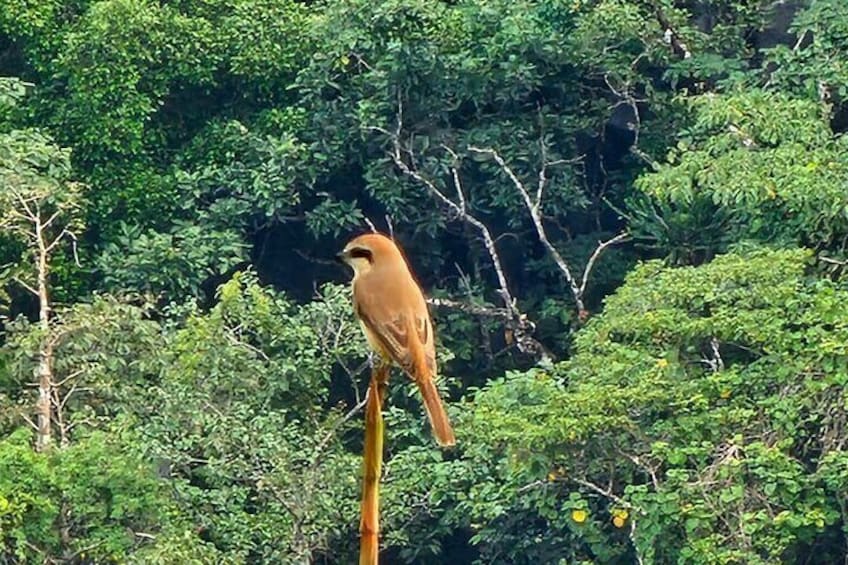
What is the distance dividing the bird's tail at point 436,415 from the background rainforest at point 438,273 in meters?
5.45

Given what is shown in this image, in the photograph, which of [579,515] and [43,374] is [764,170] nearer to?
[579,515]

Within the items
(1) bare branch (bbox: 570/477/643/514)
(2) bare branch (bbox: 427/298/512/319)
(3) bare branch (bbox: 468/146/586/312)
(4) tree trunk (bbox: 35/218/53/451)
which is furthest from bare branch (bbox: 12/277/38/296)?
(1) bare branch (bbox: 570/477/643/514)

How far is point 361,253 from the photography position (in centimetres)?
442

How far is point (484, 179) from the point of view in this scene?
13680mm

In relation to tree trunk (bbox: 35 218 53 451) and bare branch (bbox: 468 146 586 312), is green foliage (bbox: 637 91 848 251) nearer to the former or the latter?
bare branch (bbox: 468 146 586 312)

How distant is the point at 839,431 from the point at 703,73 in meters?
3.99

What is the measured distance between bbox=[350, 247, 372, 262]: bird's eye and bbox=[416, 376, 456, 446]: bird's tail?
306 mm

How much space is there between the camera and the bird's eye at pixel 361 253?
4.37m

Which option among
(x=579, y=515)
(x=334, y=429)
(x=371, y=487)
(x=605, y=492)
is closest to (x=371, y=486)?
(x=371, y=487)

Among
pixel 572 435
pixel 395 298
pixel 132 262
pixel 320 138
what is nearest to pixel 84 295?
pixel 132 262

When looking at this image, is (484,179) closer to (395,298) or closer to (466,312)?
(466,312)

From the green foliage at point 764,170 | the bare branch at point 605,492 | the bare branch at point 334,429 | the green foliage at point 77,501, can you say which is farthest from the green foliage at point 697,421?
the green foliage at point 77,501

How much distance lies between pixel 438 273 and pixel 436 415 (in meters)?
10.2

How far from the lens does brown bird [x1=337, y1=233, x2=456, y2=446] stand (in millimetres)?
4297
